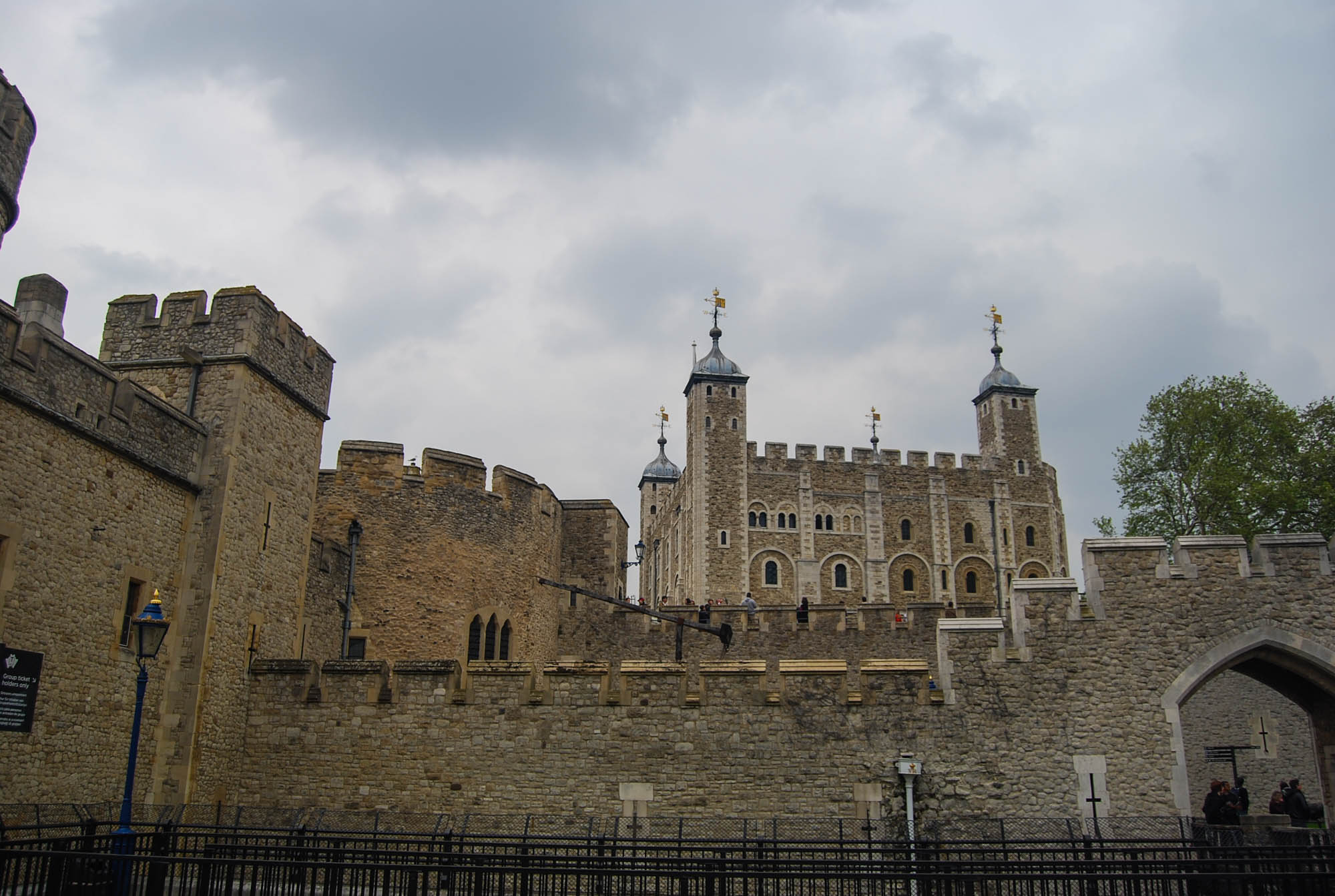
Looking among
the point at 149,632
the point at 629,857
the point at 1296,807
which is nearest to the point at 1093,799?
the point at 1296,807

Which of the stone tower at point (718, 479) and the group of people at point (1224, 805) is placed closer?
the group of people at point (1224, 805)

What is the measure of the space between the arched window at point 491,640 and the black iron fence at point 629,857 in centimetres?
621

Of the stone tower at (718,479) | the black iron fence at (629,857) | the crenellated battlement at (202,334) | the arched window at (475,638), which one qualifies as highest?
the stone tower at (718,479)

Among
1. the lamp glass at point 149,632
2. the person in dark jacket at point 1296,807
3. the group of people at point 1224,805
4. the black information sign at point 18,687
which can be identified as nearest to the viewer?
the lamp glass at point 149,632

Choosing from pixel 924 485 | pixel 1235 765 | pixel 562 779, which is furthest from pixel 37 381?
pixel 924 485

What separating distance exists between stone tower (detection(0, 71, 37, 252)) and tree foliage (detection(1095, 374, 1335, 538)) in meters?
30.1

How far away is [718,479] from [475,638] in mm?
35381

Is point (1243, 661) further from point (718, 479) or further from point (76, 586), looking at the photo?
point (718, 479)

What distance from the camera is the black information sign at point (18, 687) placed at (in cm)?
1164

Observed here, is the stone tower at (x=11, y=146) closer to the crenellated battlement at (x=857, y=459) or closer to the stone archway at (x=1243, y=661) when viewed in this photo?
Result: the stone archway at (x=1243, y=661)

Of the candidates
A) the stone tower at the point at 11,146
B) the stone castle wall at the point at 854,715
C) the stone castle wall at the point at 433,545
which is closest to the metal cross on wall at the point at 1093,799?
the stone castle wall at the point at 854,715

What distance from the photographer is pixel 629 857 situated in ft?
40.4

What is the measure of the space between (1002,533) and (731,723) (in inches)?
1827

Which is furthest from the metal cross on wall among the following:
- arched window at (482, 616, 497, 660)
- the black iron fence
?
arched window at (482, 616, 497, 660)
